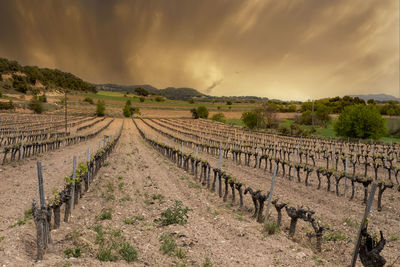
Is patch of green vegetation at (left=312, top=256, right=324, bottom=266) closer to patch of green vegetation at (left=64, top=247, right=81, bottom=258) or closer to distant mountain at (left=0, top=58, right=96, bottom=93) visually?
patch of green vegetation at (left=64, top=247, right=81, bottom=258)

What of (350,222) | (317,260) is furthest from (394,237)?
(317,260)

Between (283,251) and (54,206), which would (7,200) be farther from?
(283,251)

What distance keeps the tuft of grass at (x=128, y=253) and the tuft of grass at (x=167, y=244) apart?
2.88 feet

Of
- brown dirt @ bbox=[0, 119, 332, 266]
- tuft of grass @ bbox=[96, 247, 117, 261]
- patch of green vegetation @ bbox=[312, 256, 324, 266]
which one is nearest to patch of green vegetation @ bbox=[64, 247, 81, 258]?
brown dirt @ bbox=[0, 119, 332, 266]

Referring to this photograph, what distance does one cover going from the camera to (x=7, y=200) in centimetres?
1055

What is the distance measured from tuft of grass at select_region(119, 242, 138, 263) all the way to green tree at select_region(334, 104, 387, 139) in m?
50.7

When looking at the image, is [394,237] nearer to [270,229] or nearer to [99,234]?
[270,229]

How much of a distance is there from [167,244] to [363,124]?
5046 cm

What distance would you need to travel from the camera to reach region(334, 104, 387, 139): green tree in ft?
148

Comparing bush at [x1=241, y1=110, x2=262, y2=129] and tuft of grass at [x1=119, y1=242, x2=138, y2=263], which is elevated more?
bush at [x1=241, y1=110, x2=262, y2=129]

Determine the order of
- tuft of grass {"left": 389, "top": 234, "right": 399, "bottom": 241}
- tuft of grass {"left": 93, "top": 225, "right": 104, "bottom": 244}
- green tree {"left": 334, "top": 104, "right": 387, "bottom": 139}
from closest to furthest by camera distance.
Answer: tuft of grass {"left": 93, "top": 225, "right": 104, "bottom": 244} → tuft of grass {"left": 389, "top": 234, "right": 399, "bottom": 241} → green tree {"left": 334, "top": 104, "right": 387, "bottom": 139}

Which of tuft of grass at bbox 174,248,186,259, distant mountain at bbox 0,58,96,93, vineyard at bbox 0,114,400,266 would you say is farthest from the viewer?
distant mountain at bbox 0,58,96,93

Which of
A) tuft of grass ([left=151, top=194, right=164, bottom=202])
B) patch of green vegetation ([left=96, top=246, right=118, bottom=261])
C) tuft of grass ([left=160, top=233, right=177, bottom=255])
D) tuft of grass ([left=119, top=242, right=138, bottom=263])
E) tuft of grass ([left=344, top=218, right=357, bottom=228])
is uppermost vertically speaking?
patch of green vegetation ([left=96, top=246, right=118, bottom=261])

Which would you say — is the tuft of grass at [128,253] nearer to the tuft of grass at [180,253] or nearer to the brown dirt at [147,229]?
the brown dirt at [147,229]
